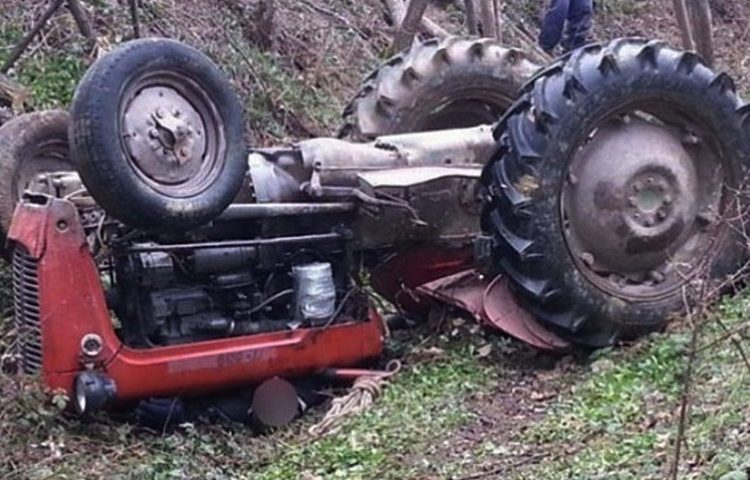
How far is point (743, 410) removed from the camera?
4.18 m

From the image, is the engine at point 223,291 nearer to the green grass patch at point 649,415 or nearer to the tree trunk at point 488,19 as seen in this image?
the green grass patch at point 649,415

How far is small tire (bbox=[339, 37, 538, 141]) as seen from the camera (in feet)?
22.2

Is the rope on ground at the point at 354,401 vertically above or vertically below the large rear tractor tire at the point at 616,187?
below

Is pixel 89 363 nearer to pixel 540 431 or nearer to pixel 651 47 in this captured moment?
pixel 540 431

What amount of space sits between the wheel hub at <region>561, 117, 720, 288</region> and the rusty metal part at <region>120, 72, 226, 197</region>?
1.55m

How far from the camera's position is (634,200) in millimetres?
5836

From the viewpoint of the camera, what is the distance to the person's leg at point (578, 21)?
37.0 ft

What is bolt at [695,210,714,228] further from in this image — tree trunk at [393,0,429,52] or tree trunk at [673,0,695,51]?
tree trunk at [673,0,695,51]

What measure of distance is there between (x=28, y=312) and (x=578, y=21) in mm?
7203

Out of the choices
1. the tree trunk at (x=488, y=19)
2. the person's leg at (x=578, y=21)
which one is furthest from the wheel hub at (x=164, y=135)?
the person's leg at (x=578, y=21)

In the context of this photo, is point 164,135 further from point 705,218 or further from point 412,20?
point 412,20

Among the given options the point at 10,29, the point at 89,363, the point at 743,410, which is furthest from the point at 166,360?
the point at 10,29

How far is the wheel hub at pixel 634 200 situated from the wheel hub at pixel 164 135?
1.62 meters

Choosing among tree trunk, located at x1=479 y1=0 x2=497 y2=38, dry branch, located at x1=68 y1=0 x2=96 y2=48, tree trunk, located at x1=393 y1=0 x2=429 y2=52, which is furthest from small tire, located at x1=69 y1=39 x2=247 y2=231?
tree trunk, located at x1=479 y1=0 x2=497 y2=38
